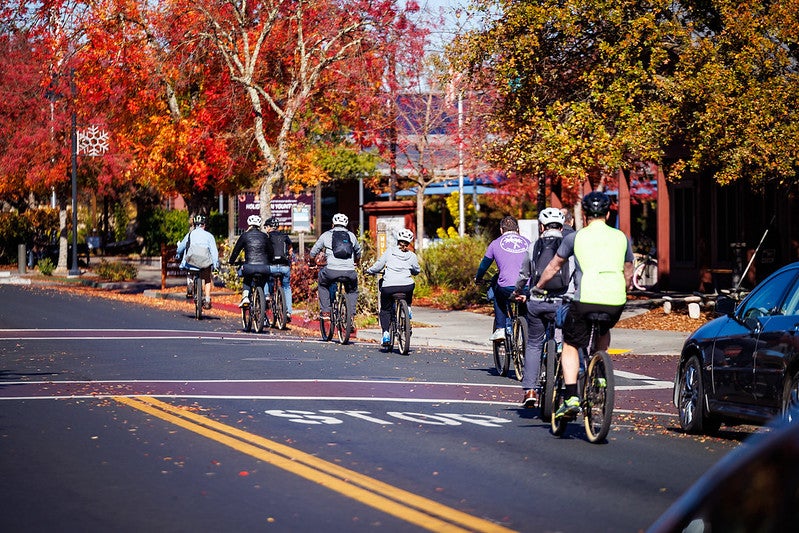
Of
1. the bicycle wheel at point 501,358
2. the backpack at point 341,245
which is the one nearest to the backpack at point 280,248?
the backpack at point 341,245

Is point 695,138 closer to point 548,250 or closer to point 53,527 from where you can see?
point 548,250

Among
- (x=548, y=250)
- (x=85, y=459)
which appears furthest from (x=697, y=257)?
(x=85, y=459)

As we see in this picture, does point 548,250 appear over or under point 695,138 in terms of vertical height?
under

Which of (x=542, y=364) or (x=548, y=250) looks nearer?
(x=542, y=364)

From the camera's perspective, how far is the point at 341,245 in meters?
20.5

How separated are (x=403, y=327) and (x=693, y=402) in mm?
8137

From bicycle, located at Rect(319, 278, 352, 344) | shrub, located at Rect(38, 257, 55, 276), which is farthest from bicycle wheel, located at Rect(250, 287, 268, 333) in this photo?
shrub, located at Rect(38, 257, 55, 276)

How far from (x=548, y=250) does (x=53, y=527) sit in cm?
683

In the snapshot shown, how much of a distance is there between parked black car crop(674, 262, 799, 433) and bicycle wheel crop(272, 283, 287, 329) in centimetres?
1240

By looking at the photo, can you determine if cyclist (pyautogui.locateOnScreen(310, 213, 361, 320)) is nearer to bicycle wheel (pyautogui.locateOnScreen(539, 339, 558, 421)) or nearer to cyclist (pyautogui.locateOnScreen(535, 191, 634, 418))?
bicycle wheel (pyautogui.locateOnScreen(539, 339, 558, 421))

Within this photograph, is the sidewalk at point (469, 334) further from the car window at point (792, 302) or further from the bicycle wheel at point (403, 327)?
the car window at point (792, 302)

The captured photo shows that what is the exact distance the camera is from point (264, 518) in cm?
723

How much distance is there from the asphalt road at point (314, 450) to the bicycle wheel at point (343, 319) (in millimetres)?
2684

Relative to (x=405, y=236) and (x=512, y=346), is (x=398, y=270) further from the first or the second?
(x=512, y=346)
